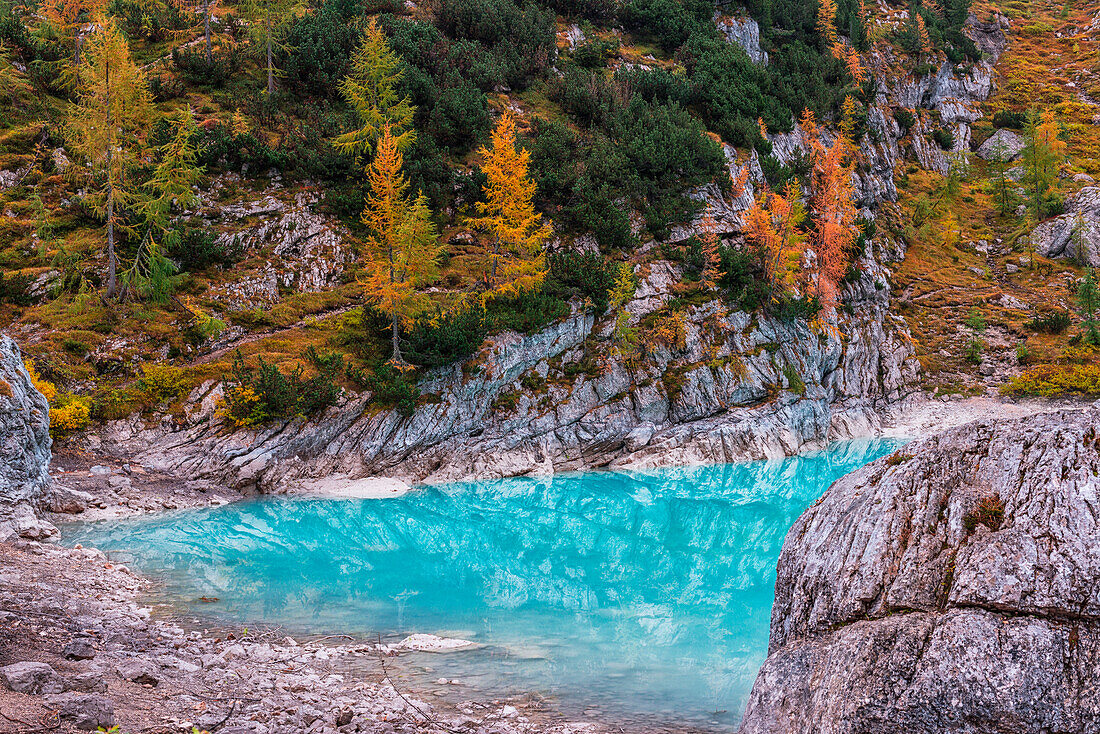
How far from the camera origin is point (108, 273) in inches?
1068

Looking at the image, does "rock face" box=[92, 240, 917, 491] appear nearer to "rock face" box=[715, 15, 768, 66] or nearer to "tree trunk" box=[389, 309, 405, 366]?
"tree trunk" box=[389, 309, 405, 366]

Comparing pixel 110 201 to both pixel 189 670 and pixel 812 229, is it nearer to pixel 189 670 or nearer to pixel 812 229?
pixel 189 670

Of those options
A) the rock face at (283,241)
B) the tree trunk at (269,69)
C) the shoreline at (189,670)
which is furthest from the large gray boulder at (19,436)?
the tree trunk at (269,69)

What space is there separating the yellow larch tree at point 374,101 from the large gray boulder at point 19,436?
71.3 feet

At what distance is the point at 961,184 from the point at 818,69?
2246cm

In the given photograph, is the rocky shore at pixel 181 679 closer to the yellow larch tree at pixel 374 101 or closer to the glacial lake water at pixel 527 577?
the glacial lake water at pixel 527 577

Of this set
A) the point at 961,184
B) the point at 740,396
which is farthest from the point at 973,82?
the point at 740,396

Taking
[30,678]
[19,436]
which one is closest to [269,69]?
[19,436]

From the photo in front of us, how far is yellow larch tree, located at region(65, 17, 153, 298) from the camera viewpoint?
2588 cm

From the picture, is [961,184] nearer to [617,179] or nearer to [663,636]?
[617,179]

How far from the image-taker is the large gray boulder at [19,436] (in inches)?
606

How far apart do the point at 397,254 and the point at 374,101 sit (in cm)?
1486

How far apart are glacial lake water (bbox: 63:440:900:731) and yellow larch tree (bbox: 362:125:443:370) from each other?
27.2 feet

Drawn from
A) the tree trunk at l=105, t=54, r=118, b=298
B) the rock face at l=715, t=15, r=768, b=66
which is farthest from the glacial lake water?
the rock face at l=715, t=15, r=768, b=66
